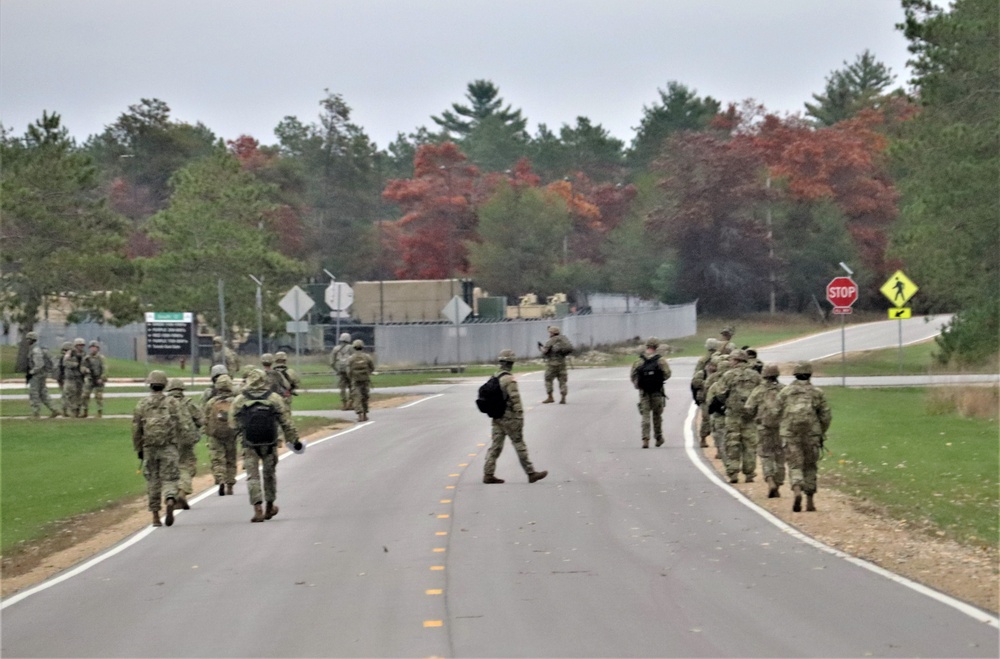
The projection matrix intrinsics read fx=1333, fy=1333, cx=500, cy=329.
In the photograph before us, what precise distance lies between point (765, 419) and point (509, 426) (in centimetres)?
369

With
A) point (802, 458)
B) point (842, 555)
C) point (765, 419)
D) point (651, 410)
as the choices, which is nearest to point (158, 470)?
point (765, 419)

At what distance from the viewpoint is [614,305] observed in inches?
3260

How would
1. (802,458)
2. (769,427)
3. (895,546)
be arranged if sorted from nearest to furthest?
(895,546)
(802,458)
(769,427)

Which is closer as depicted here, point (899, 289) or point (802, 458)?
point (802, 458)

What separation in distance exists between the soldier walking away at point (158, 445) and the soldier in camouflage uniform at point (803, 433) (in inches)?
300

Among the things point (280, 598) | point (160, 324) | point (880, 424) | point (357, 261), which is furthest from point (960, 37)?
point (357, 261)

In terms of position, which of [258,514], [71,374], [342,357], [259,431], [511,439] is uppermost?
[342,357]

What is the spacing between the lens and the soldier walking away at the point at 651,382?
2300 centimetres

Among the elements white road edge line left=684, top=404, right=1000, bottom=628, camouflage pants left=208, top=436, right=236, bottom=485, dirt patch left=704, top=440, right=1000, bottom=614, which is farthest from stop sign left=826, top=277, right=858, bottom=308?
camouflage pants left=208, top=436, right=236, bottom=485

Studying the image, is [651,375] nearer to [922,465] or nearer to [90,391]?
[922,465]

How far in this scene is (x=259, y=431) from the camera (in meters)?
16.4

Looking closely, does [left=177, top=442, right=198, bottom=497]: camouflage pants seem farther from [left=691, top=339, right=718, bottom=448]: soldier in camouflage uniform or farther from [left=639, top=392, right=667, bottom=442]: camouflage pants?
[left=639, top=392, right=667, bottom=442]: camouflage pants

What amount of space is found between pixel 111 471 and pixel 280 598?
12.9 metres

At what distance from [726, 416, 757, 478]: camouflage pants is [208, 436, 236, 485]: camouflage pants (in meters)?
7.16
